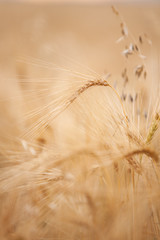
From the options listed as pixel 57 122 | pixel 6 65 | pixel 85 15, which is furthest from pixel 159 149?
pixel 85 15

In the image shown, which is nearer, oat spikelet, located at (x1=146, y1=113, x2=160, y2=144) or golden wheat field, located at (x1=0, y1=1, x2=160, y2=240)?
golden wheat field, located at (x1=0, y1=1, x2=160, y2=240)

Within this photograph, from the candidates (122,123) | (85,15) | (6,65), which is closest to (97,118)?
(122,123)

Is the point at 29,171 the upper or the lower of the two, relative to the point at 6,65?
lower

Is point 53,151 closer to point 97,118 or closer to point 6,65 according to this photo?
point 97,118

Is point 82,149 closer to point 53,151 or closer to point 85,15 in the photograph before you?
point 53,151

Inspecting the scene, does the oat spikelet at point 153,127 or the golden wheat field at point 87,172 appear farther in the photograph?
the oat spikelet at point 153,127

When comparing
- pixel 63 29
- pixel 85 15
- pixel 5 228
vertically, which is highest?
pixel 85 15

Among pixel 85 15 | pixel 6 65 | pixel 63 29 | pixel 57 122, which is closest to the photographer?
pixel 57 122

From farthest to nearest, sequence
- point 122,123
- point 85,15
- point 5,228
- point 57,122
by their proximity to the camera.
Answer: point 85,15 < point 57,122 < point 122,123 < point 5,228

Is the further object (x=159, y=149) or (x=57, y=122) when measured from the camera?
(x=57, y=122)
